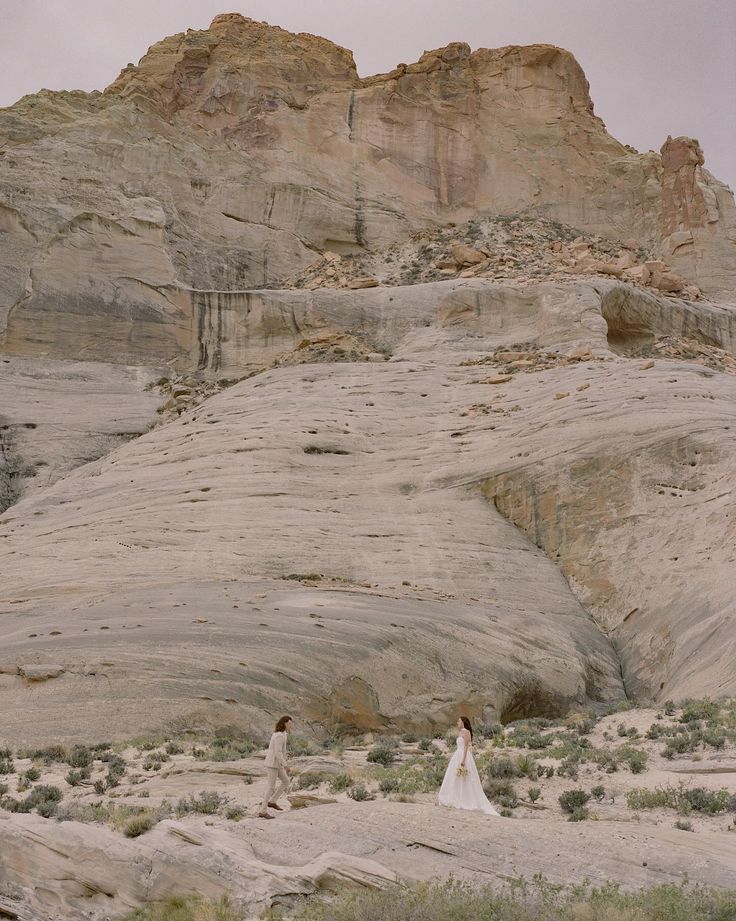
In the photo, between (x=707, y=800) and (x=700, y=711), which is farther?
(x=700, y=711)

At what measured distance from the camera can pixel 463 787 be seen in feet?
37.7

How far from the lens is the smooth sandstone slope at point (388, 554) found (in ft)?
58.7

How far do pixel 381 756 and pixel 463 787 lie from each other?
10.0 feet

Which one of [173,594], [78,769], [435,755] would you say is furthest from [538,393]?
[78,769]

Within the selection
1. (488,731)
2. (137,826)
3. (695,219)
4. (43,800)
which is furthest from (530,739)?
(695,219)

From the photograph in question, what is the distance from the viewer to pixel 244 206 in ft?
164

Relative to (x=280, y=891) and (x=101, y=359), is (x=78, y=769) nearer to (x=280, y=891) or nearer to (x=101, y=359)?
(x=280, y=891)

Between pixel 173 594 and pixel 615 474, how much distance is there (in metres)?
10.7

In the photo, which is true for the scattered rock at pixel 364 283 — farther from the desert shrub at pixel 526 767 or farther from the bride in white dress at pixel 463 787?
the bride in white dress at pixel 463 787

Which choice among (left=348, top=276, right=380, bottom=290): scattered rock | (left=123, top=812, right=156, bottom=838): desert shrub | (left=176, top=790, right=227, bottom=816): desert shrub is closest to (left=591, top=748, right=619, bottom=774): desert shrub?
(left=176, top=790, right=227, bottom=816): desert shrub

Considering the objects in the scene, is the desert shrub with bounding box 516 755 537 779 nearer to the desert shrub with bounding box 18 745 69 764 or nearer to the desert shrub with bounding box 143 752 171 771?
the desert shrub with bounding box 143 752 171 771

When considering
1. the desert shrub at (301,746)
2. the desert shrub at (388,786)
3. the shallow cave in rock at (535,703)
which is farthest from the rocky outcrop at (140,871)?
the shallow cave in rock at (535,703)

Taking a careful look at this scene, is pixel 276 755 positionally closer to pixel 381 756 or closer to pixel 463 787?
pixel 463 787

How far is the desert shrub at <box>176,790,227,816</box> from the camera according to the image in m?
11.5
